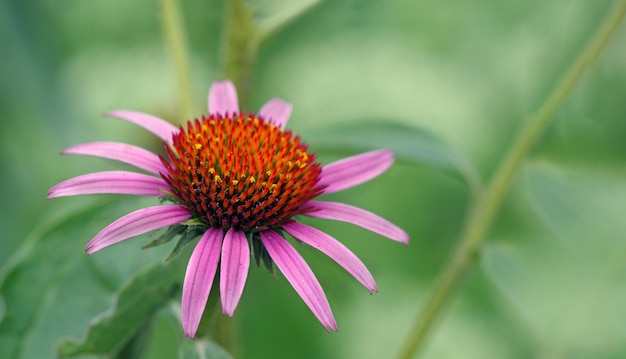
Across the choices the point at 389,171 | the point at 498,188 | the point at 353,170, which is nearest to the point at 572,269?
the point at 498,188

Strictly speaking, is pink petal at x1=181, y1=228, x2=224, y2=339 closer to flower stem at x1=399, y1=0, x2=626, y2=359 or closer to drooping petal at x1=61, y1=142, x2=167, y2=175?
drooping petal at x1=61, y1=142, x2=167, y2=175

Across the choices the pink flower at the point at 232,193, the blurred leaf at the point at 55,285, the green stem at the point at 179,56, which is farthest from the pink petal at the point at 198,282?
the green stem at the point at 179,56

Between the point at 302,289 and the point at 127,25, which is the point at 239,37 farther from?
the point at 127,25

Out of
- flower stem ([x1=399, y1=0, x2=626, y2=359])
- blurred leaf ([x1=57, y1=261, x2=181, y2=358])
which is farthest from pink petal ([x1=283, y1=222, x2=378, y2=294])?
flower stem ([x1=399, y1=0, x2=626, y2=359])

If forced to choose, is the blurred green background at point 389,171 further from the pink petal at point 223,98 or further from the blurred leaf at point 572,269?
the pink petal at point 223,98

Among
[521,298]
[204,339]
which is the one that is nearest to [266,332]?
[521,298]

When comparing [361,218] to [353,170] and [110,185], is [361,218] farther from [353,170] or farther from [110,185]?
[110,185]
